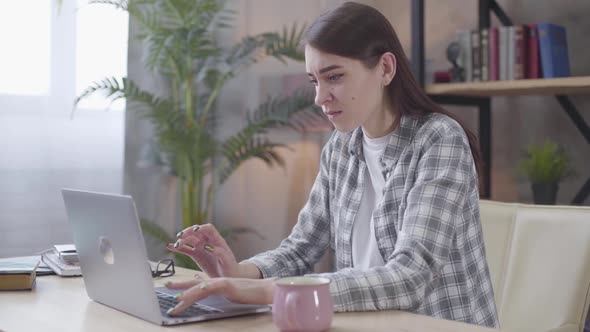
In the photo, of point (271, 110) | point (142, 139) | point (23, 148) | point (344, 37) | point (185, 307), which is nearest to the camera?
point (185, 307)

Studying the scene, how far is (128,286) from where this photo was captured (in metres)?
1.19

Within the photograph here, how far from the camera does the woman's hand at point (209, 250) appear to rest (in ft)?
4.63

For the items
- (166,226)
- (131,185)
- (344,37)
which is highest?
(344,37)

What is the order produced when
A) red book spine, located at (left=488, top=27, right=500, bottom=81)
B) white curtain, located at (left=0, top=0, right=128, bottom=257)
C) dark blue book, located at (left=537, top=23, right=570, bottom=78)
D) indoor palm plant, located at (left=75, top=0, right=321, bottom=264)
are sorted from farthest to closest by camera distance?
indoor palm plant, located at (left=75, top=0, right=321, bottom=264), white curtain, located at (left=0, top=0, right=128, bottom=257), red book spine, located at (left=488, top=27, right=500, bottom=81), dark blue book, located at (left=537, top=23, right=570, bottom=78)

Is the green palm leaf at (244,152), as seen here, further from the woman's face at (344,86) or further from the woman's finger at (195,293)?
the woman's finger at (195,293)

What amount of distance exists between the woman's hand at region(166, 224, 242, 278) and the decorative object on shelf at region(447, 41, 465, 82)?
5.86ft

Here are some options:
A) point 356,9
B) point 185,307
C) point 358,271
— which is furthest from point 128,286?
point 356,9

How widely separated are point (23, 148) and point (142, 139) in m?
0.66

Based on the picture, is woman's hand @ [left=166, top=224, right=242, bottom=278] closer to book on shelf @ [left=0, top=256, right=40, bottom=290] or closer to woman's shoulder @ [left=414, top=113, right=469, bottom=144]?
book on shelf @ [left=0, top=256, right=40, bottom=290]

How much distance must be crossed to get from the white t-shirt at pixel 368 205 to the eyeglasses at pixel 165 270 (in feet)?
1.33

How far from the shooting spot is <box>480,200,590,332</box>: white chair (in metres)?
1.57

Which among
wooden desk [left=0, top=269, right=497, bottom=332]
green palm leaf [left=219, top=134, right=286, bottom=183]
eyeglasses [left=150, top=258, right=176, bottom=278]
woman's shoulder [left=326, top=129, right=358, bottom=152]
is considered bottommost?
eyeglasses [left=150, top=258, right=176, bottom=278]

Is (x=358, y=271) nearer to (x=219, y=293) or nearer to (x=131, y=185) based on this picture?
(x=219, y=293)

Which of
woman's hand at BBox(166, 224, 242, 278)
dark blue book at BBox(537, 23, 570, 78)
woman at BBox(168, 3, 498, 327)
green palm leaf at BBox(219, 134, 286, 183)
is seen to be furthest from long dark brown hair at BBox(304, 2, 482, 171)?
green palm leaf at BBox(219, 134, 286, 183)
